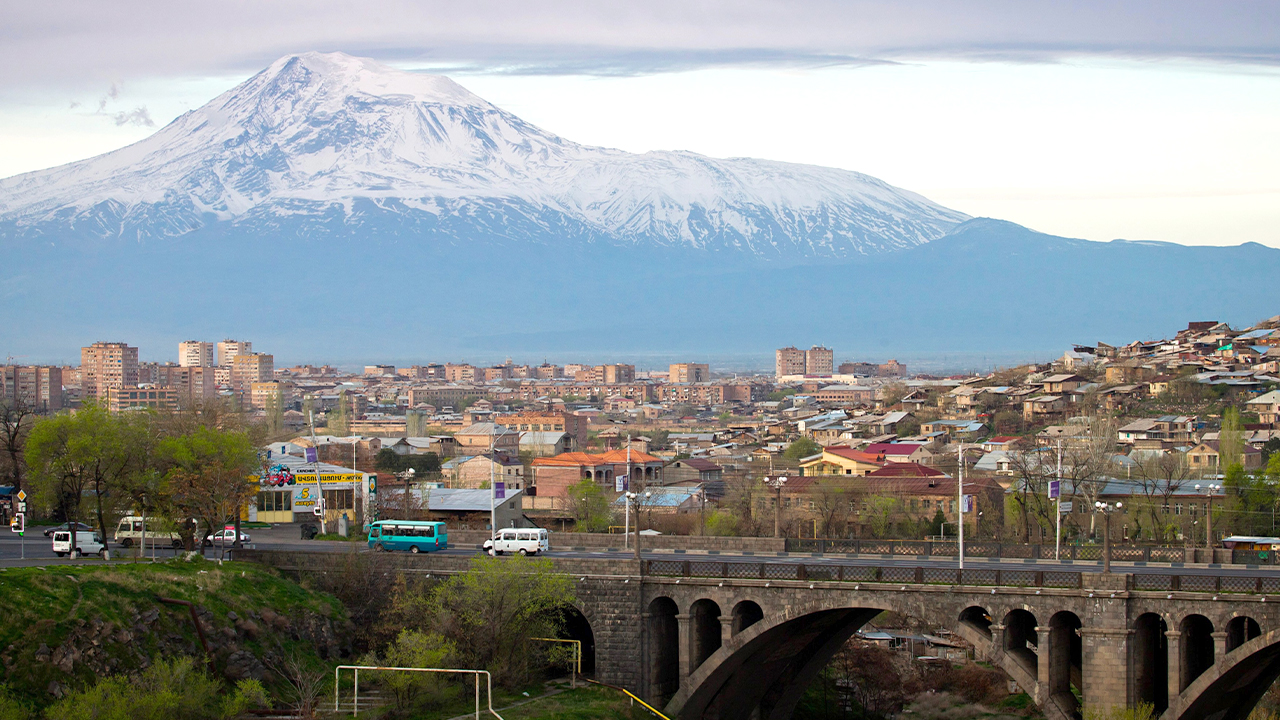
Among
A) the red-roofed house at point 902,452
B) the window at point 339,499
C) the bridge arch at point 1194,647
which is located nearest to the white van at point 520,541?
the window at point 339,499

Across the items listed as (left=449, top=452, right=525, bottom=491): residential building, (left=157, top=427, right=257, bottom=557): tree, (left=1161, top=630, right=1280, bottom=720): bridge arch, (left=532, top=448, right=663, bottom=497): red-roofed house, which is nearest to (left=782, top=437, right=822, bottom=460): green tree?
(left=532, top=448, right=663, bottom=497): red-roofed house

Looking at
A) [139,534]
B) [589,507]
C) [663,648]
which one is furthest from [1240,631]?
[589,507]

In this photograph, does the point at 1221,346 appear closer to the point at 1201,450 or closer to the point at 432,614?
the point at 1201,450

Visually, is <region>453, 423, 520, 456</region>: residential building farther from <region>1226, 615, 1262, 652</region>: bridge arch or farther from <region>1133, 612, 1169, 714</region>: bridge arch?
<region>1226, 615, 1262, 652</region>: bridge arch

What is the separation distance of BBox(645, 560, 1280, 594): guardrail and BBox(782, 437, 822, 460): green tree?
8662 cm

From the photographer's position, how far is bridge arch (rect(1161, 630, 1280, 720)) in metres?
41.7

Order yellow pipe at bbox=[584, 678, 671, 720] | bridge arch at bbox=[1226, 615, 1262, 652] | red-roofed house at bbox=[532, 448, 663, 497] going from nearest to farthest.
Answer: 1. bridge arch at bbox=[1226, 615, 1262, 652]
2. yellow pipe at bbox=[584, 678, 671, 720]
3. red-roofed house at bbox=[532, 448, 663, 497]

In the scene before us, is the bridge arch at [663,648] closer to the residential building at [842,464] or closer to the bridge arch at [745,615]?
the bridge arch at [745,615]

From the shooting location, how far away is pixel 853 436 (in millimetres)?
149750

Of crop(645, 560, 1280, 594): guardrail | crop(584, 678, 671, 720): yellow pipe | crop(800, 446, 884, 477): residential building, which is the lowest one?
crop(584, 678, 671, 720): yellow pipe

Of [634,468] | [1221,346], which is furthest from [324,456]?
[1221,346]

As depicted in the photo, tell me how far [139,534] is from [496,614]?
20.3 metres

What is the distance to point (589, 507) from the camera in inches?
3629

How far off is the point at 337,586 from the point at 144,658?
11064 mm
